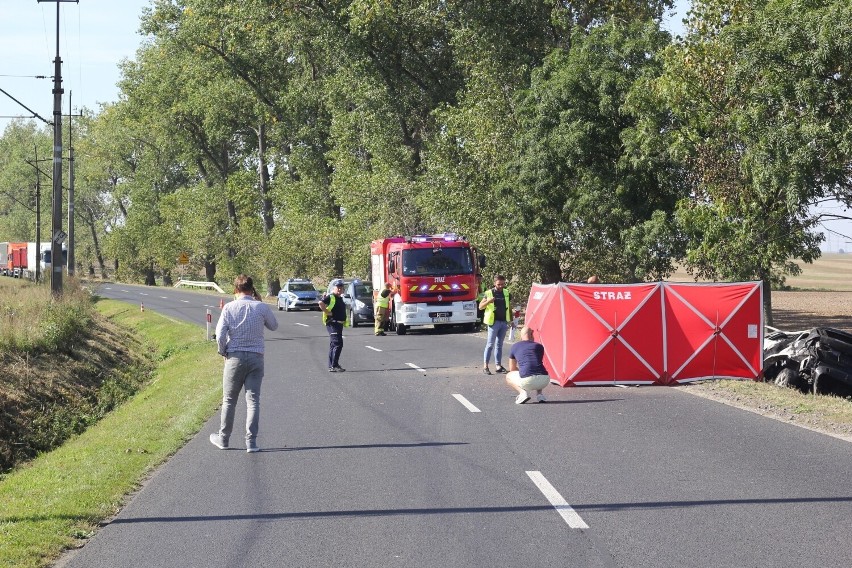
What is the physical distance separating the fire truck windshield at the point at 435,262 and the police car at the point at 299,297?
1861 centimetres

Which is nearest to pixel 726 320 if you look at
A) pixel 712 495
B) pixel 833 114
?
pixel 833 114

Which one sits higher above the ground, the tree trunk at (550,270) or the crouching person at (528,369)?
the tree trunk at (550,270)

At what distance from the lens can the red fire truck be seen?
31.7 metres

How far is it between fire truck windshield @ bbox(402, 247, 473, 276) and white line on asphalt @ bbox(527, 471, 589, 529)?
22.3 metres

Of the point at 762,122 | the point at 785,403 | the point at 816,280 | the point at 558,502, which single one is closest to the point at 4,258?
the point at 816,280

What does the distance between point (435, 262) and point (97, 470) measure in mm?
21671

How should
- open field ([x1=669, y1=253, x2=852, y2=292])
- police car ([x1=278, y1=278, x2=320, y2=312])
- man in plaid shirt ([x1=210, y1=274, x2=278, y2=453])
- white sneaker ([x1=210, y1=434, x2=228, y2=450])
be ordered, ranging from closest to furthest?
man in plaid shirt ([x1=210, y1=274, x2=278, y2=453]) → white sneaker ([x1=210, y1=434, x2=228, y2=450]) → police car ([x1=278, y1=278, x2=320, y2=312]) → open field ([x1=669, y1=253, x2=852, y2=292])

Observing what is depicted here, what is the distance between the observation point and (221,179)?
74.9 metres

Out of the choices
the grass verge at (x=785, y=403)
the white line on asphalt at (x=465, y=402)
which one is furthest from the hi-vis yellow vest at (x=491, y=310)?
the grass verge at (x=785, y=403)

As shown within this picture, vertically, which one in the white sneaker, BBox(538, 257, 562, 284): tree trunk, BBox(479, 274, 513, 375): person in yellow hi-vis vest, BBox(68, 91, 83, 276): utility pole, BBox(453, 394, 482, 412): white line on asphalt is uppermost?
BBox(68, 91, 83, 276): utility pole

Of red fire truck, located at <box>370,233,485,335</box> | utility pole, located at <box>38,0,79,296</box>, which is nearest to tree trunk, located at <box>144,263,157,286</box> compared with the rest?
utility pole, located at <box>38,0,79,296</box>

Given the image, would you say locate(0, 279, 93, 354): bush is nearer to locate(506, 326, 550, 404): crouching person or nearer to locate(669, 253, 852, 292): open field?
locate(506, 326, 550, 404): crouching person

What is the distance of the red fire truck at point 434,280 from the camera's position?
31.7m

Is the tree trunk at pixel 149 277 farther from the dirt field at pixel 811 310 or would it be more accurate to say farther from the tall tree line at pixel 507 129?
the dirt field at pixel 811 310
